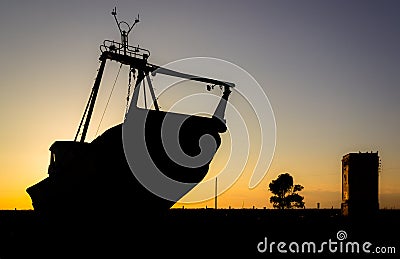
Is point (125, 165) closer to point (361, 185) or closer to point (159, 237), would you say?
point (159, 237)

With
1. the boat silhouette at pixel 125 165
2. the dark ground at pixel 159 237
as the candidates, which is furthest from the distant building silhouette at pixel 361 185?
the boat silhouette at pixel 125 165

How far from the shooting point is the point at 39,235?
2520cm

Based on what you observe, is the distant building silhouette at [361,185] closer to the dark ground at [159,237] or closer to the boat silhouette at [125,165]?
the dark ground at [159,237]

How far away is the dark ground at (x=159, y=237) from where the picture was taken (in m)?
24.0

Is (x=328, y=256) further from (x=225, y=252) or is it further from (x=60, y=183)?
(x=60, y=183)

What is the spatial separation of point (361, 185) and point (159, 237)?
845 inches

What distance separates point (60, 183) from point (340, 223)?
17.4 metres

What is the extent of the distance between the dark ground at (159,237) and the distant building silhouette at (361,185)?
10265 millimetres

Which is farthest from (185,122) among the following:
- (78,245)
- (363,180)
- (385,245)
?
(363,180)

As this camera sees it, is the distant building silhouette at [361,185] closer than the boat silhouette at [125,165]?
No

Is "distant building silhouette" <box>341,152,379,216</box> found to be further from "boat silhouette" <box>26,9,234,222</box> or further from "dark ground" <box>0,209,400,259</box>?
"boat silhouette" <box>26,9,234,222</box>

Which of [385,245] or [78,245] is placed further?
[385,245]

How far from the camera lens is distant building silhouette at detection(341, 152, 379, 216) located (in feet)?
134

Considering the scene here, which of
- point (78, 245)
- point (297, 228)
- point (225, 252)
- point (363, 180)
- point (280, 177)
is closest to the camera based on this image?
point (78, 245)
